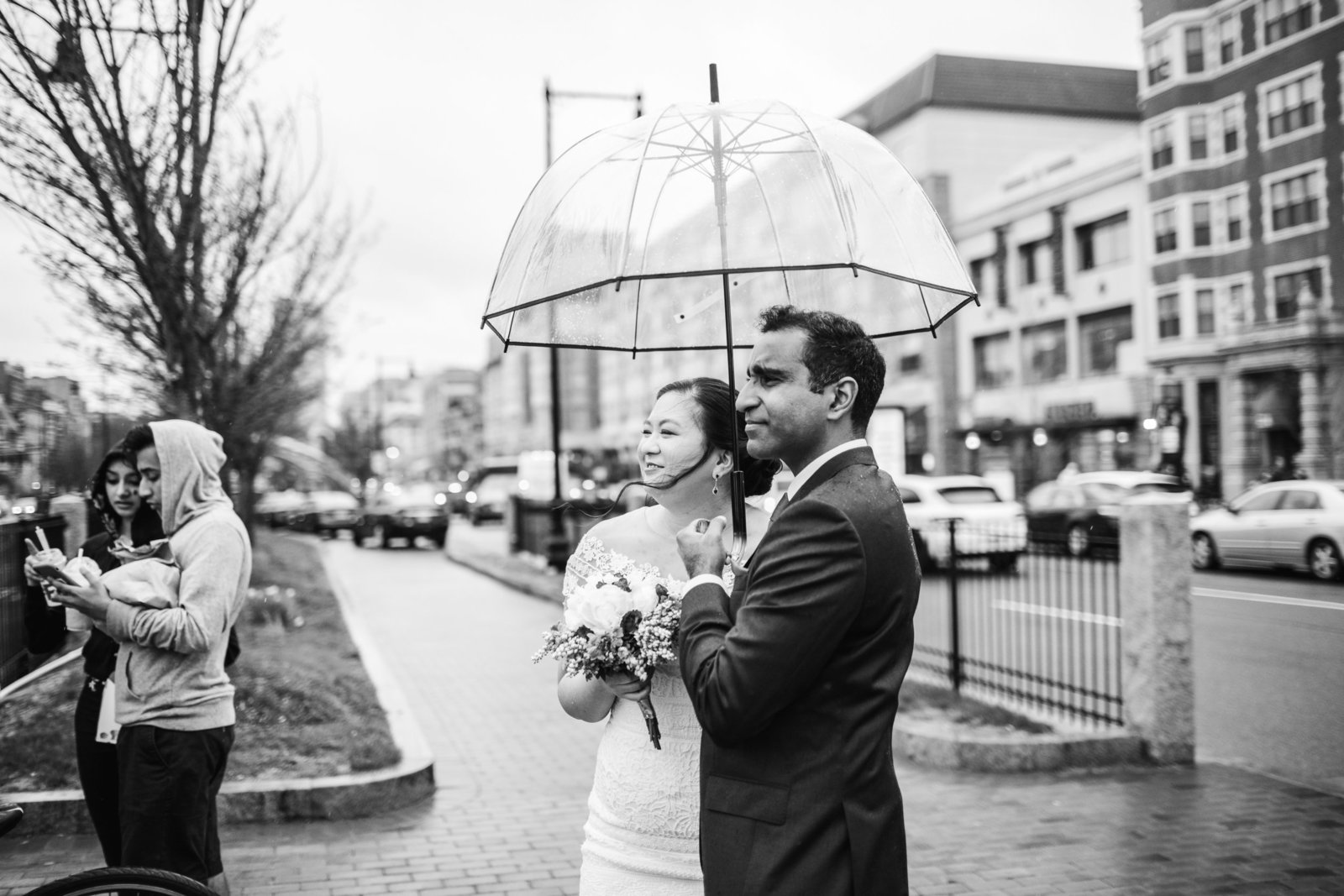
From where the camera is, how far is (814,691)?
2.20m

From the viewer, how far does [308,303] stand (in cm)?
1198

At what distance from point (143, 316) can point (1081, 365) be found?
122 feet

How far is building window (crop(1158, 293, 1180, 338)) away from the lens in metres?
Answer: 31.2

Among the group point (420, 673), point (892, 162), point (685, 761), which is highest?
point (892, 162)

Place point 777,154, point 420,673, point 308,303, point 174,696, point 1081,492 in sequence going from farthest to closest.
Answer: point 1081,492 → point 308,303 → point 420,673 → point 174,696 → point 777,154

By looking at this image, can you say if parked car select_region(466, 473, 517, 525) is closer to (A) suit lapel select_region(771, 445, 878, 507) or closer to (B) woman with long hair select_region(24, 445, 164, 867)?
(B) woman with long hair select_region(24, 445, 164, 867)

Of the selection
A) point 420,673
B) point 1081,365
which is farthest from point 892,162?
point 1081,365

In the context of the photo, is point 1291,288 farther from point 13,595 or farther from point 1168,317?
point 1168,317

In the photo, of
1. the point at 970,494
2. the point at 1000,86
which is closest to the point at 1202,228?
the point at 970,494

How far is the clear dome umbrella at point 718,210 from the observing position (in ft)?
10.3

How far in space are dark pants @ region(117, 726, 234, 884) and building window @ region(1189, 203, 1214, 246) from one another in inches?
698

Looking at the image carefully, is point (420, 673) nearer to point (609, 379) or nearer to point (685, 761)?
point (685, 761)

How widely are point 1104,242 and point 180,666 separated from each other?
40.0 meters

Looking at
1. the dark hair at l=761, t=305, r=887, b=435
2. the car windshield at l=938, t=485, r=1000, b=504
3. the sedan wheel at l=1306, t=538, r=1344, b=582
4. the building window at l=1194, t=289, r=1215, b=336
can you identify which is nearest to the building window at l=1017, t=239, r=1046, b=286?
the building window at l=1194, t=289, r=1215, b=336
